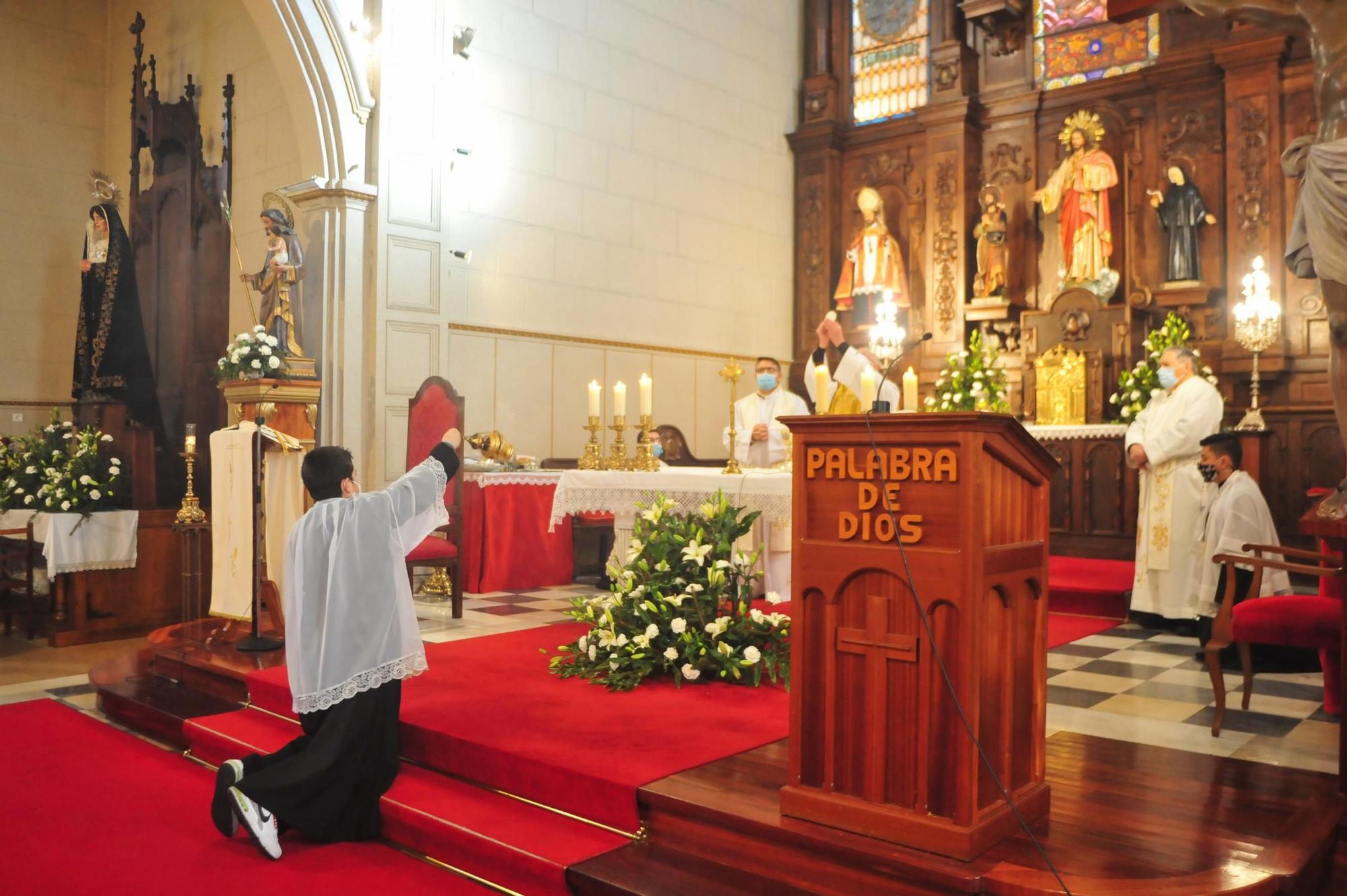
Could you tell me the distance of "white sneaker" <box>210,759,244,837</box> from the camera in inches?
140

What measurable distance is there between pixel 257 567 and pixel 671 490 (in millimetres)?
2473

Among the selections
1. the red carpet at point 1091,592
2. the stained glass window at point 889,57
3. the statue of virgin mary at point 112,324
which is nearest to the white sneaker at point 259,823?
the red carpet at point 1091,592

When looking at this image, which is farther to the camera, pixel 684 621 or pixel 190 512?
pixel 190 512

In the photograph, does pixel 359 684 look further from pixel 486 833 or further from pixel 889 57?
pixel 889 57

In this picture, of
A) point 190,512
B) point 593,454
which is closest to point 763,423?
point 593,454

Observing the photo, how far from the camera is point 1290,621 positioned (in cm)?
432

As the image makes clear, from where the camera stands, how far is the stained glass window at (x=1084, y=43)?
Result: 1101 cm

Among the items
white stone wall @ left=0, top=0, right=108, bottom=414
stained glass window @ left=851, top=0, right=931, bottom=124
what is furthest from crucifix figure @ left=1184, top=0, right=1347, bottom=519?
white stone wall @ left=0, top=0, right=108, bottom=414

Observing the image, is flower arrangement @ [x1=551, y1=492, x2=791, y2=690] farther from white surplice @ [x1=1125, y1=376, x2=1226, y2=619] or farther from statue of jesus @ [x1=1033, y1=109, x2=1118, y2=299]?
statue of jesus @ [x1=1033, y1=109, x2=1118, y2=299]

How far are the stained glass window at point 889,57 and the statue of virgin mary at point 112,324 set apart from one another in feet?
26.4

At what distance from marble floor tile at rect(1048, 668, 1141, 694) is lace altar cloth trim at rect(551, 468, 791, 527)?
177 centimetres

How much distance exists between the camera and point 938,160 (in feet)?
38.9

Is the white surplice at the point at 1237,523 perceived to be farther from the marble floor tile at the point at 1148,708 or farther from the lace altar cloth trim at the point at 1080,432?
the lace altar cloth trim at the point at 1080,432

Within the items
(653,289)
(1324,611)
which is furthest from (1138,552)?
(653,289)
